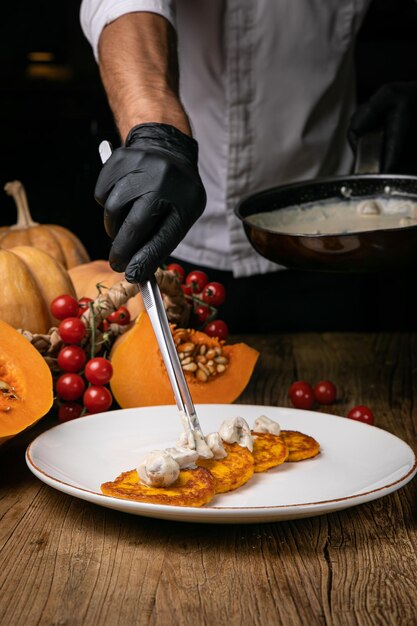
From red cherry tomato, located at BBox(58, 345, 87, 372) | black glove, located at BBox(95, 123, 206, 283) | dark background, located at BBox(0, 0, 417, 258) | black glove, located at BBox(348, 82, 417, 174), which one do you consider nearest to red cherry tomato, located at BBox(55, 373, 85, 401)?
red cherry tomato, located at BBox(58, 345, 87, 372)

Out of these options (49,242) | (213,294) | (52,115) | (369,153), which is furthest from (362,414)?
(52,115)

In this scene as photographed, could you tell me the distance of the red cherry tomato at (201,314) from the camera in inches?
57.7

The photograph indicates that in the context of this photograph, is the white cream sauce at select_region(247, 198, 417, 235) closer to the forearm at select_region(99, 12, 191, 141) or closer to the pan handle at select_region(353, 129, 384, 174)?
the pan handle at select_region(353, 129, 384, 174)

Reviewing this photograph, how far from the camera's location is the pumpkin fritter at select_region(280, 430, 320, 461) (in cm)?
104

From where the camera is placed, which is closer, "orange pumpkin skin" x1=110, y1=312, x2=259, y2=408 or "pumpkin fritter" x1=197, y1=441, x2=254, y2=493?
"pumpkin fritter" x1=197, y1=441, x2=254, y2=493

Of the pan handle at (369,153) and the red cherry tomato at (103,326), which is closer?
the red cherry tomato at (103,326)

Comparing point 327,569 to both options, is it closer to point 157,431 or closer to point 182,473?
point 182,473

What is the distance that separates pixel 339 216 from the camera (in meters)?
1.51

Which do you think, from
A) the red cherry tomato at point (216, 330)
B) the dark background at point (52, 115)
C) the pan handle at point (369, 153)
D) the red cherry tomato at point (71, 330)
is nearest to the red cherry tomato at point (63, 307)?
the red cherry tomato at point (71, 330)

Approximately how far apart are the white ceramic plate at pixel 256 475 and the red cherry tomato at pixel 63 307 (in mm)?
221

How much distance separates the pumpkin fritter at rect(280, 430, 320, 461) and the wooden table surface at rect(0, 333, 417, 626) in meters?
A: 0.08

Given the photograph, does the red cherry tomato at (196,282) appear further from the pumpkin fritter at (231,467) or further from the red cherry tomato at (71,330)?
the pumpkin fritter at (231,467)

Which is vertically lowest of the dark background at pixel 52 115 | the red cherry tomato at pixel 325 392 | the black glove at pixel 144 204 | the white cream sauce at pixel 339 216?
the dark background at pixel 52 115

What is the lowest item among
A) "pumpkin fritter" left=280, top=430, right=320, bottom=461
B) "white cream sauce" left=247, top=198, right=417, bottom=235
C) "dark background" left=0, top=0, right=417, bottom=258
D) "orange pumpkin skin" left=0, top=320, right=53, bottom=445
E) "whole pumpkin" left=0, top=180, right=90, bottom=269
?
"dark background" left=0, top=0, right=417, bottom=258
